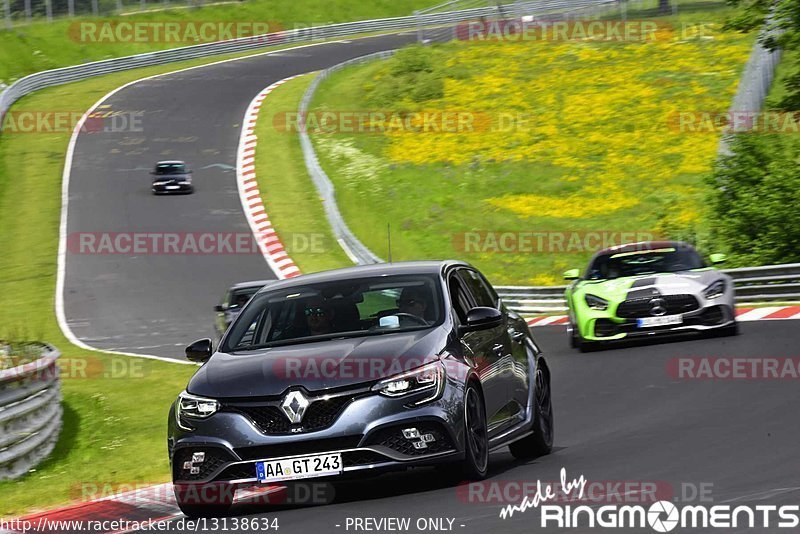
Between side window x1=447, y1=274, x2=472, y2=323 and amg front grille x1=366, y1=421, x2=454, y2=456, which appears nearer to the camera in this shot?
amg front grille x1=366, y1=421, x2=454, y2=456

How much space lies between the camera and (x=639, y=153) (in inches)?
1604

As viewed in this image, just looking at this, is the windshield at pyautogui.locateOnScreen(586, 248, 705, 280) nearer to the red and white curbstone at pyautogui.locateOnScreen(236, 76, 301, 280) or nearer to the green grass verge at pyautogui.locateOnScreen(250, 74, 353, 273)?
the red and white curbstone at pyautogui.locateOnScreen(236, 76, 301, 280)

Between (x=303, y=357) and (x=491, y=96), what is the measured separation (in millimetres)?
40184

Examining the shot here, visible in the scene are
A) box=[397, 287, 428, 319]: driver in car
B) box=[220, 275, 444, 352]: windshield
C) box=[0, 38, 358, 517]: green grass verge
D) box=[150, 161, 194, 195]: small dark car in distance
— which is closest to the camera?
box=[220, 275, 444, 352]: windshield

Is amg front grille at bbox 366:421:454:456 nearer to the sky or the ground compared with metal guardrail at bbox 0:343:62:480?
nearer to the sky

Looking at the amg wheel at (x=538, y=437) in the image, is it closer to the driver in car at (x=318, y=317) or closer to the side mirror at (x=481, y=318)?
the side mirror at (x=481, y=318)

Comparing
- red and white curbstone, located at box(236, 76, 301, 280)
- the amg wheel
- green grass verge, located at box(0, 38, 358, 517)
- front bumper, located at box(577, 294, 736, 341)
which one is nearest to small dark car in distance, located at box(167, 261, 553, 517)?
the amg wheel

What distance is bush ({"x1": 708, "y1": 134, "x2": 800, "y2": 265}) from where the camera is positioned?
89.8 feet

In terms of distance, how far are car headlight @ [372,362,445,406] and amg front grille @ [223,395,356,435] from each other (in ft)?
0.66

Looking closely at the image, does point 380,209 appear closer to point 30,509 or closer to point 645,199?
point 645,199

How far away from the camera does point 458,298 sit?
960 cm

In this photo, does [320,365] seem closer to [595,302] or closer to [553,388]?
[553,388]

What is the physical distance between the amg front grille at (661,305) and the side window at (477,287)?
282 inches

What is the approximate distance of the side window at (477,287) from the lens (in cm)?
1016
